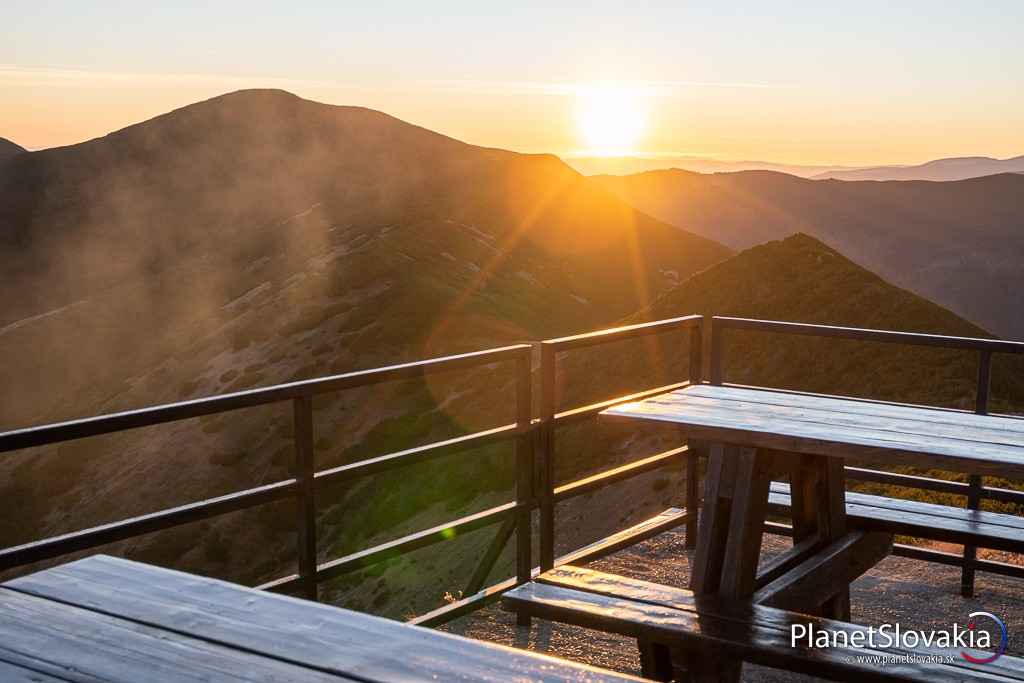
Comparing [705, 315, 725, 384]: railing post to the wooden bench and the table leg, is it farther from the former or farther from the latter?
the wooden bench

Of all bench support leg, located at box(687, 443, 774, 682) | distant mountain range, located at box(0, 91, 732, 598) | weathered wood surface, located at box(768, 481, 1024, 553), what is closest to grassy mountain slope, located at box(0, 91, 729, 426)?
distant mountain range, located at box(0, 91, 732, 598)

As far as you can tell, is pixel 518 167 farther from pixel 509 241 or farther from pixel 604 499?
pixel 604 499

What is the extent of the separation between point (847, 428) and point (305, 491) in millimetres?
2030

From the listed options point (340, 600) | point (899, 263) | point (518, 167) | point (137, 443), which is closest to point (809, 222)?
point (899, 263)

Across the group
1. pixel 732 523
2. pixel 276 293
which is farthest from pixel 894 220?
pixel 732 523

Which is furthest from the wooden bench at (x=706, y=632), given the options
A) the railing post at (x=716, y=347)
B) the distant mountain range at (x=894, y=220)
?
the distant mountain range at (x=894, y=220)

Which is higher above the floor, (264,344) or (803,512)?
(803,512)

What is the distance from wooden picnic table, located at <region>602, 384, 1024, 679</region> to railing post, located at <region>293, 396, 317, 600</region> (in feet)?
3.79

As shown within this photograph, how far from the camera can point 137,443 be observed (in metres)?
53.4

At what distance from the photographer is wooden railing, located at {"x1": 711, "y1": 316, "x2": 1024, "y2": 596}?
5484 mm

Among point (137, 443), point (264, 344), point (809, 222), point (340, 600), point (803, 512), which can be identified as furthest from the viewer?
point (809, 222)

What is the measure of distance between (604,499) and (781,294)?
13611 mm

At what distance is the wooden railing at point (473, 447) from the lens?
10.9ft

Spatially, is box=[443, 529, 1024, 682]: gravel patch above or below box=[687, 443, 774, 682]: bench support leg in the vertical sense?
below
